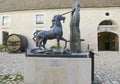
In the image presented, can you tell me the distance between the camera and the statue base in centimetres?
673

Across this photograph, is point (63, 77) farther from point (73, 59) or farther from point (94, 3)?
point (94, 3)

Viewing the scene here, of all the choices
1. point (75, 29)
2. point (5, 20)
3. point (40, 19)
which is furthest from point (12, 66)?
point (5, 20)

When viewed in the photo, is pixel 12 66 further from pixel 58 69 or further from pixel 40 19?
pixel 40 19

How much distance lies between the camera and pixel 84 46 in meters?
26.9

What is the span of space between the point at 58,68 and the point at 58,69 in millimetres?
29

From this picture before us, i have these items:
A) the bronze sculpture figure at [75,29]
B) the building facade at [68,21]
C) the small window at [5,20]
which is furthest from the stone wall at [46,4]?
the bronze sculpture figure at [75,29]

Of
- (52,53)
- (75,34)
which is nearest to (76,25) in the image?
(75,34)

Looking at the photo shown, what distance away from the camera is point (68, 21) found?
90.6ft

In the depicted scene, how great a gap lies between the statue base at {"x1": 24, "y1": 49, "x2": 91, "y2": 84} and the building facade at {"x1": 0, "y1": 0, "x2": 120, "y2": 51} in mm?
19864

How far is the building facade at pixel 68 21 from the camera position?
27.0 m

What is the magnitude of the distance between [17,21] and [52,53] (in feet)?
77.4

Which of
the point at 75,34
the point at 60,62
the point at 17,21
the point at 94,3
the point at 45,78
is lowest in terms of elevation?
the point at 45,78

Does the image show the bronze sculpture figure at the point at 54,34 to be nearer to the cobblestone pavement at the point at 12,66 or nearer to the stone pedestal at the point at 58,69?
the stone pedestal at the point at 58,69

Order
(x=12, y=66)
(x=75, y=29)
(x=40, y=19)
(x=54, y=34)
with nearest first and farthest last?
1. (x=54, y=34)
2. (x=75, y=29)
3. (x=12, y=66)
4. (x=40, y=19)
